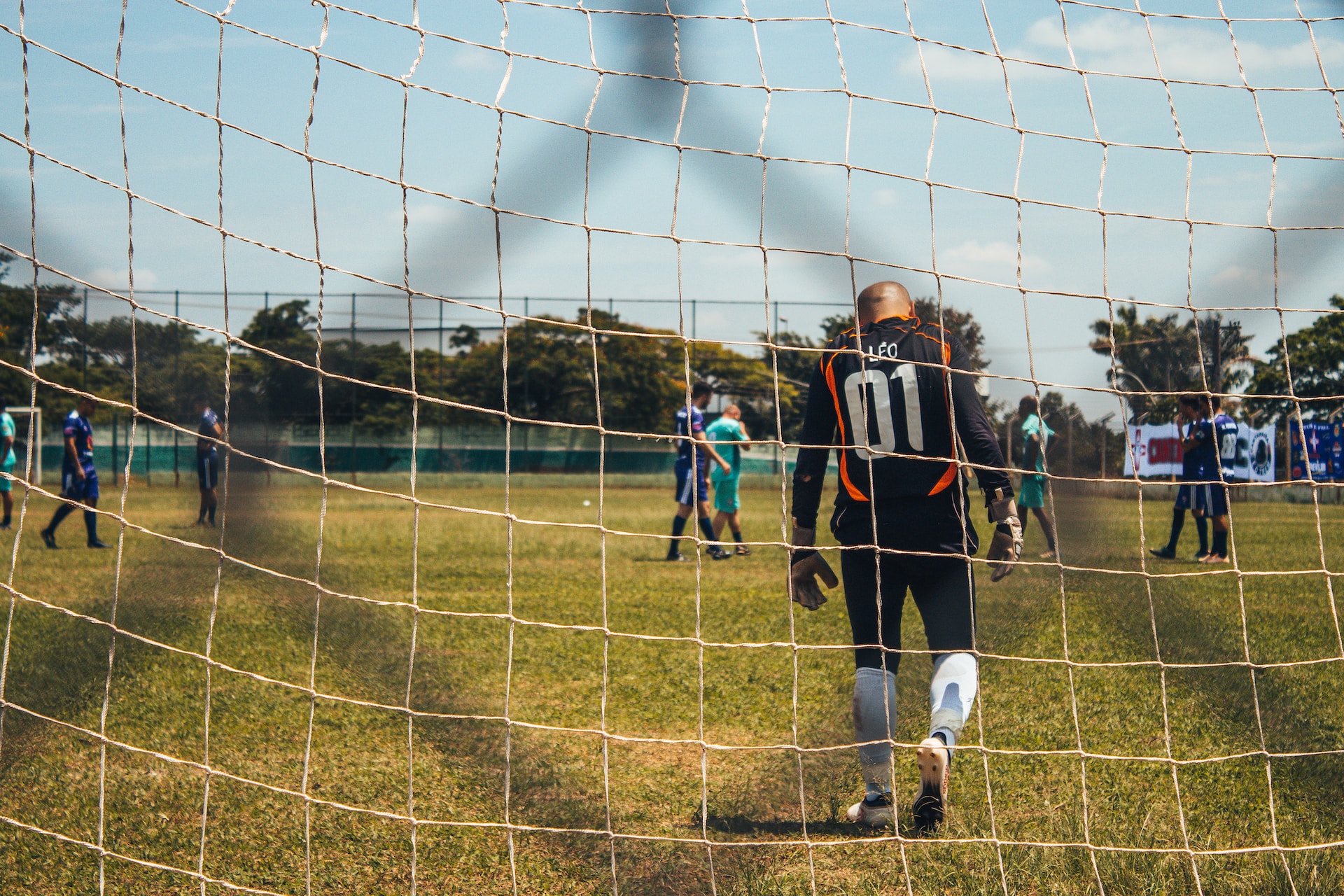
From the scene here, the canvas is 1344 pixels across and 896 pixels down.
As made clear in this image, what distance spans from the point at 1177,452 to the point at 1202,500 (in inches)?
229

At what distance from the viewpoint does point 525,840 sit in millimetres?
2850

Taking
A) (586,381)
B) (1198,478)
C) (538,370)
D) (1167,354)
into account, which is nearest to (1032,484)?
(1198,478)

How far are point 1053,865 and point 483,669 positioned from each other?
9.21 ft

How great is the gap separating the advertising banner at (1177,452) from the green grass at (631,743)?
428 centimetres

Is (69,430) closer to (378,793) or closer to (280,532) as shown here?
(280,532)

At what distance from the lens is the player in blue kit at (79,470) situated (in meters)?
9.13

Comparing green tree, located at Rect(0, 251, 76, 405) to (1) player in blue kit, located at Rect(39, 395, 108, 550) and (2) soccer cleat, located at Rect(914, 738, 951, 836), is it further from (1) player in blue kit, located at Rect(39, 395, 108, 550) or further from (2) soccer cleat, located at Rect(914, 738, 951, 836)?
(2) soccer cleat, located at Rect(914, 738, 951, 836)

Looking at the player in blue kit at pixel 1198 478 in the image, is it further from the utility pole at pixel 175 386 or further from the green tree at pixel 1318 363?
the utility pole at pixel 175 386

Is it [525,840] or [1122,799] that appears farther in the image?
[1122,799]

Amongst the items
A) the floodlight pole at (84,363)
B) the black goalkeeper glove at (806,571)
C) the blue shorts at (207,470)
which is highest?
the floodlight pole at (84,363)

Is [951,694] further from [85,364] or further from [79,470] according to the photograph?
[79,470]

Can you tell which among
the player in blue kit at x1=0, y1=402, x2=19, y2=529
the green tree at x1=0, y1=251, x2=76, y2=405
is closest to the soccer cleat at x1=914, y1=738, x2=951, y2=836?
the green tree at x1=0, y1=251, x2=76, y2=405

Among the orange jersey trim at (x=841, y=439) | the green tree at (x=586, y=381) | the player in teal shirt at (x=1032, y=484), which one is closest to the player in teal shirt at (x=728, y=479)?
the player in teal shirt at (x=1032, y=484)

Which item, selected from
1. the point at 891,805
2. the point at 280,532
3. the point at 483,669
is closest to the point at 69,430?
the point at 280,532
